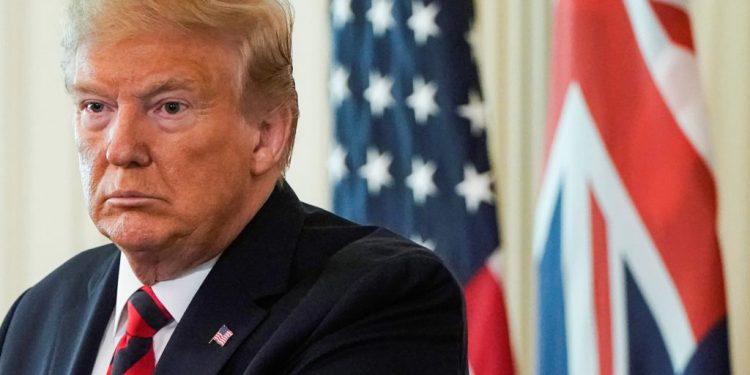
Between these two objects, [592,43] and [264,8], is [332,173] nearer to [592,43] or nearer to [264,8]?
[592,43]

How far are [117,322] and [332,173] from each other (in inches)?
45.6

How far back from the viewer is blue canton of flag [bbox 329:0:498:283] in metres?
2.82

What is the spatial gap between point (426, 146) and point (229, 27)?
1145 millimetres

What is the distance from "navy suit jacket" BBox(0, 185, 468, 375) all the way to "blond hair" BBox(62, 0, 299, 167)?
16cm

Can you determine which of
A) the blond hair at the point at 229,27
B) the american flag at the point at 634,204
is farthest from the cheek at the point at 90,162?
the american flag at the point at 634,204

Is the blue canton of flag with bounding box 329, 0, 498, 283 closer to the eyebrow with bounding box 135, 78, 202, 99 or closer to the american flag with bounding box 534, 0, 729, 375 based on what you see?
the american flag with bounding box 534, 0, 729, 375

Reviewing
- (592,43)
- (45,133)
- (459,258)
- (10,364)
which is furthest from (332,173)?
(45,133)

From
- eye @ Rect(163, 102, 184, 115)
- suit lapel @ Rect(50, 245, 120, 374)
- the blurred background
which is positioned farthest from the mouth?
the blurred background

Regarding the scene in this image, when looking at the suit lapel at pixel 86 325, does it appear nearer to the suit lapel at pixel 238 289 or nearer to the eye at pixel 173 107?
the suit lapel at pixel 238 289

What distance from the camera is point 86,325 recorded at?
6.63ft

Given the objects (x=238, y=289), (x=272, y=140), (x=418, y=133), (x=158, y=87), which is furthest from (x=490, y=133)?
(x=158, y=87)

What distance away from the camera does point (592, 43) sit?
2.48 meters

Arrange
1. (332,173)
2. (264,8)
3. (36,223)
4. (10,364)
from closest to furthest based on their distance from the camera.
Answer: (264,8)
(10,364)
(332,173)
(36,223)

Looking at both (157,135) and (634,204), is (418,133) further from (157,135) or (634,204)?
(157,135)
